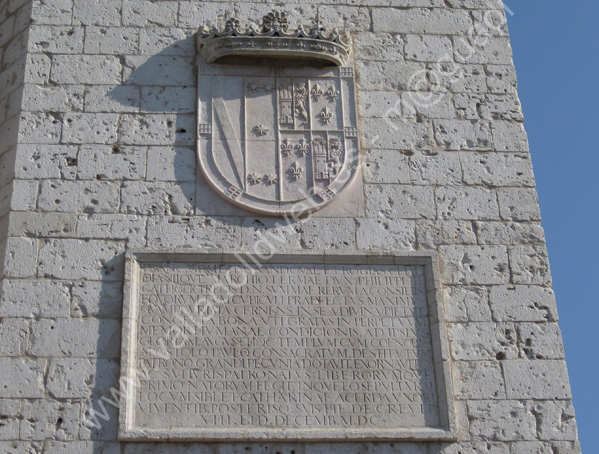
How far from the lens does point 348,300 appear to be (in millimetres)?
6621

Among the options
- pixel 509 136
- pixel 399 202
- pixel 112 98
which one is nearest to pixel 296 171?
pixel 399 202

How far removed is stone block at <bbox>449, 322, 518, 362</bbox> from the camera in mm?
6559

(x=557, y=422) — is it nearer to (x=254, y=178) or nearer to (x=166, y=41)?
(x=254, y=178)

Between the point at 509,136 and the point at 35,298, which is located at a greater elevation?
the point at 509,136

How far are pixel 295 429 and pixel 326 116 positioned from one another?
2579 mm

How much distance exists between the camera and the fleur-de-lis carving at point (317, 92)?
7.37 m

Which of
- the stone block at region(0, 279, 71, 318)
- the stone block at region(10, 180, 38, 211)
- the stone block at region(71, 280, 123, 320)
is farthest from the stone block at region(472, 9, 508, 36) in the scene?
the stone block at region(0, 279, 71, 318)

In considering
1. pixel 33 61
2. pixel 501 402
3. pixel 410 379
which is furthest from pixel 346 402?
pixel 33 61

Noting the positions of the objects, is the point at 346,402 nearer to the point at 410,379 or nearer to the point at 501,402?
the point at 410,379

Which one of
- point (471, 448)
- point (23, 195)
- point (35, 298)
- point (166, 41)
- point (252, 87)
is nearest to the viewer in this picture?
point (471, 448)

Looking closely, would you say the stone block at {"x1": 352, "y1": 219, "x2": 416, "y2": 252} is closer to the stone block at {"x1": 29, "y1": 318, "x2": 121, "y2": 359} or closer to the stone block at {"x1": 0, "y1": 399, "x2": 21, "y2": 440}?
the stone block at {"x1": 29, "y1": 318, "x2": 121, "y2": 359}

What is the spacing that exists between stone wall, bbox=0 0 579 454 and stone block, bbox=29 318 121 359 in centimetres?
1

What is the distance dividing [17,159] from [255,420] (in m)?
2.80

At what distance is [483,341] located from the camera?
662cm
